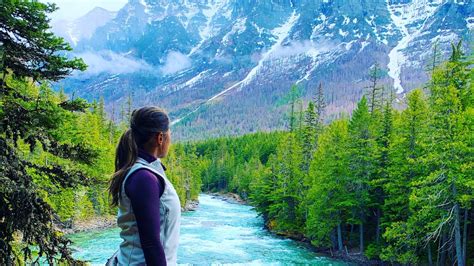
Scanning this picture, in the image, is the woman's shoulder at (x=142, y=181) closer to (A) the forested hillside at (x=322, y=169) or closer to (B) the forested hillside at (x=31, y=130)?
(A) the forested hillside at (x=322, y=169)

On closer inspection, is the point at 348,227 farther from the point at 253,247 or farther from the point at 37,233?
the point at 37,233

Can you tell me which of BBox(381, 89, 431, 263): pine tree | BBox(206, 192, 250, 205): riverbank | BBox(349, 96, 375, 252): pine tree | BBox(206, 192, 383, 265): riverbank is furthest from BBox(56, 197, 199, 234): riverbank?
BBox(206, 192, 250, 205): riverbank

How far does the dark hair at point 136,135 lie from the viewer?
353cm

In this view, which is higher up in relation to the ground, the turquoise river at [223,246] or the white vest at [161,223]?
the white vest at [161,223]

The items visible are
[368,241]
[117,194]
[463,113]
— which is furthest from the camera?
[368,241]

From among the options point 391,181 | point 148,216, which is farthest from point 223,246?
point 148,216

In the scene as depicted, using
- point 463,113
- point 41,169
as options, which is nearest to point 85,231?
point 463,113

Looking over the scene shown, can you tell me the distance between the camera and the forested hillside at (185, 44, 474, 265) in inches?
819

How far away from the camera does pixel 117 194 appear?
11.7ft

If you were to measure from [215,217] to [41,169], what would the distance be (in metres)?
43.7

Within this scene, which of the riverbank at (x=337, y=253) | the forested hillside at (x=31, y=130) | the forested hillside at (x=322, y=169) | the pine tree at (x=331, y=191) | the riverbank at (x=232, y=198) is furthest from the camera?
the riverbank at (x=232, y=198)

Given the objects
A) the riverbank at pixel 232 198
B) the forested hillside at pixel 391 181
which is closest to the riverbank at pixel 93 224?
the forested hillside at pixel 391 181

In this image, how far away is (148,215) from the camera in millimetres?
3201

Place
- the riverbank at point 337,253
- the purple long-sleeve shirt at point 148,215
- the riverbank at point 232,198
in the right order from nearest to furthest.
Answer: the purple long-sleeve shirt at point 148,215
the riverbank at point 337,253
the riverbank at point 232,198
